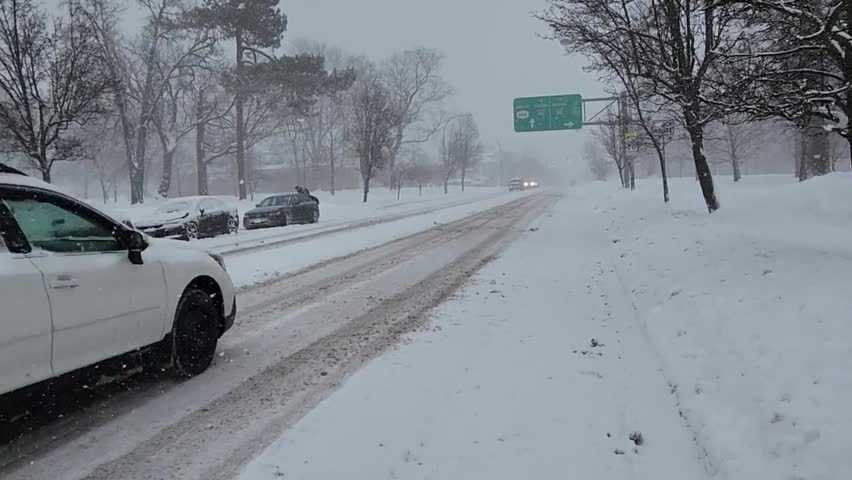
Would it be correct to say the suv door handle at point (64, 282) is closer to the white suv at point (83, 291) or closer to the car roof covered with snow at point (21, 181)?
the white suv at point (83, 291)

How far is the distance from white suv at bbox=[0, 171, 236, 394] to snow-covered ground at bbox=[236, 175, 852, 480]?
4.64ft

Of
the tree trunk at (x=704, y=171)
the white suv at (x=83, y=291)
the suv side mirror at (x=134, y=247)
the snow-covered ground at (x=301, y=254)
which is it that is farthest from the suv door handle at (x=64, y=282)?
the tree trunk at (x=704, y=171)

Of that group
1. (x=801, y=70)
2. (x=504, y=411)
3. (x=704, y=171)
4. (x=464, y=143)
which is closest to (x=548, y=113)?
(x=704, y=171)

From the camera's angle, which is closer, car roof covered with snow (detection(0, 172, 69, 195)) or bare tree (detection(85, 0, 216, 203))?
car roof covered with snow (detection(0, 172, 69, 195))

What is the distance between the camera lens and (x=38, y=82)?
18594 mm

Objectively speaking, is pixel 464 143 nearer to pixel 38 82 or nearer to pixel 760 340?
pixel 38 82

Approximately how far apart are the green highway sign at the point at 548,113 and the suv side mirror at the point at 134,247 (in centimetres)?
2863

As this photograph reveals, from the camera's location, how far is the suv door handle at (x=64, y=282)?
3.34 metres

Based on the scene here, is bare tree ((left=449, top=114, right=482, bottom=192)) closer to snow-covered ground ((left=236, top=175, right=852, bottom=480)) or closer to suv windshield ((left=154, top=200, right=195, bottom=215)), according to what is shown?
suv windshield ((left=154, top=200, right=195, bottom=215))

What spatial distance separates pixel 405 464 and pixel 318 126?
200 feet

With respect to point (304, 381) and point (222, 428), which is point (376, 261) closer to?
point (304, 381)

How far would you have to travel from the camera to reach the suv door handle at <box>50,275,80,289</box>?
3.34 meters

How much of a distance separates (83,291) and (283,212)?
19.3 m

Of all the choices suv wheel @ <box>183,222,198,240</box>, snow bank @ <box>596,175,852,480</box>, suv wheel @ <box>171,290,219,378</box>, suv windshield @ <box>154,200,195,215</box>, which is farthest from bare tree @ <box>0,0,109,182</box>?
snow bank @ <box>596,175,852,480</box>
